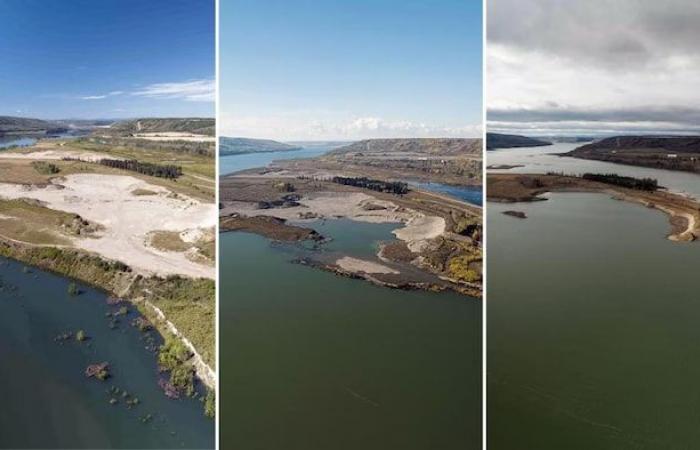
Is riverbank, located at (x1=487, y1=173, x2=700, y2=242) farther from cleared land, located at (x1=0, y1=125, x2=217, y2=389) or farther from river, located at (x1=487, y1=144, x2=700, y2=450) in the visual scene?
cleared land, located at (x1=0, y1=125, x2=217, y2=389)

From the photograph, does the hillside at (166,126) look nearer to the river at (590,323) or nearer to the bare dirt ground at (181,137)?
the bare dirt ground at (181,137)

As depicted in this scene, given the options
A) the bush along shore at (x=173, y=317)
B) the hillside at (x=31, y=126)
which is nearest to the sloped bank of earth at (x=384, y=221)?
the bush along shore at (x=173, y=317)

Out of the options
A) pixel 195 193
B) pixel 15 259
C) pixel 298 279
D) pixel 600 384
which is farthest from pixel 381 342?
pixel 15 259

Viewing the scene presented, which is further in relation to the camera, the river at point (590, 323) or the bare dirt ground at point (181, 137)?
the bare dirt ground at point (181, 137)

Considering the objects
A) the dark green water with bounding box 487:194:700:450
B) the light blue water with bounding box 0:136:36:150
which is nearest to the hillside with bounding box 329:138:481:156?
the dark green water with bounding box 487:194:700:450

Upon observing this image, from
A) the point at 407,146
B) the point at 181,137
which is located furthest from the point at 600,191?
the point at 181,137

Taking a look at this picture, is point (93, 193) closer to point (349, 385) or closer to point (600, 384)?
point (349, 385)
